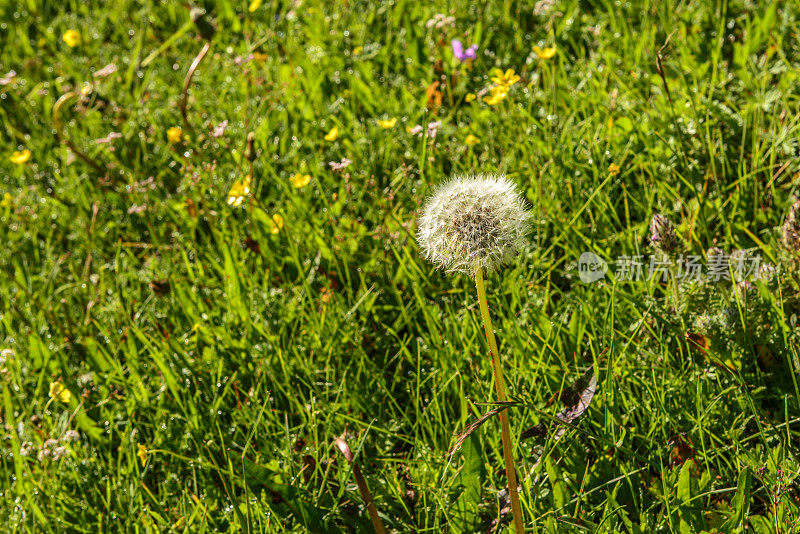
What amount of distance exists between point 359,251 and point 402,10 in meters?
1.60

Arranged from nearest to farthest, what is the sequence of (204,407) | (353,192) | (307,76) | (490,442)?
(490,442) → (204,407) → (353,192) → (307,76)

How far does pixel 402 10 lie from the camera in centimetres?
A: 384

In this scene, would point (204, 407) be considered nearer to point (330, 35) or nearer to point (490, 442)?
point (490, 442)

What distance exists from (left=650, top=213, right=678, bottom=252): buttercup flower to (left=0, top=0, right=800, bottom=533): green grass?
15cm

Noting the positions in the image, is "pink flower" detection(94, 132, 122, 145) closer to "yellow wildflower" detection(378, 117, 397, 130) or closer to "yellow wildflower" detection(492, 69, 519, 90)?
"yellow wildflower" detection(378, 117, 397, 130)

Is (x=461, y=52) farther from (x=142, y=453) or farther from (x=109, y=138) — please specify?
(x=142, y=453)

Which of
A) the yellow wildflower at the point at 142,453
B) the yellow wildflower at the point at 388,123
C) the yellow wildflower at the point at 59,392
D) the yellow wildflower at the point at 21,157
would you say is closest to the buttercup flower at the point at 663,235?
the yellow wildflower at the point at 388,123

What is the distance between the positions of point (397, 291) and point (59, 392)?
1.18m

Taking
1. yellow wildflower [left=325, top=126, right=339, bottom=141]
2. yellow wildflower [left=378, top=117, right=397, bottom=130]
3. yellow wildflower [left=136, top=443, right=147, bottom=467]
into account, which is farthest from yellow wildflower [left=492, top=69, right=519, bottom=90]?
yellow wildflower [left=136, top=443, right=147, bottom=467]

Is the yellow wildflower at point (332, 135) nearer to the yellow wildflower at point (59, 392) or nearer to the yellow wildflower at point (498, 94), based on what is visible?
the yellow wildflower at point (498, 94)

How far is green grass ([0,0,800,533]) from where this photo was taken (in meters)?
1.99

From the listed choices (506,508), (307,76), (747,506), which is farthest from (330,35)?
(747,506)

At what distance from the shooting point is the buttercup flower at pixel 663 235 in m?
2.15

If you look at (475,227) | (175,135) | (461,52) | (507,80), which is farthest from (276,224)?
(475,227)
